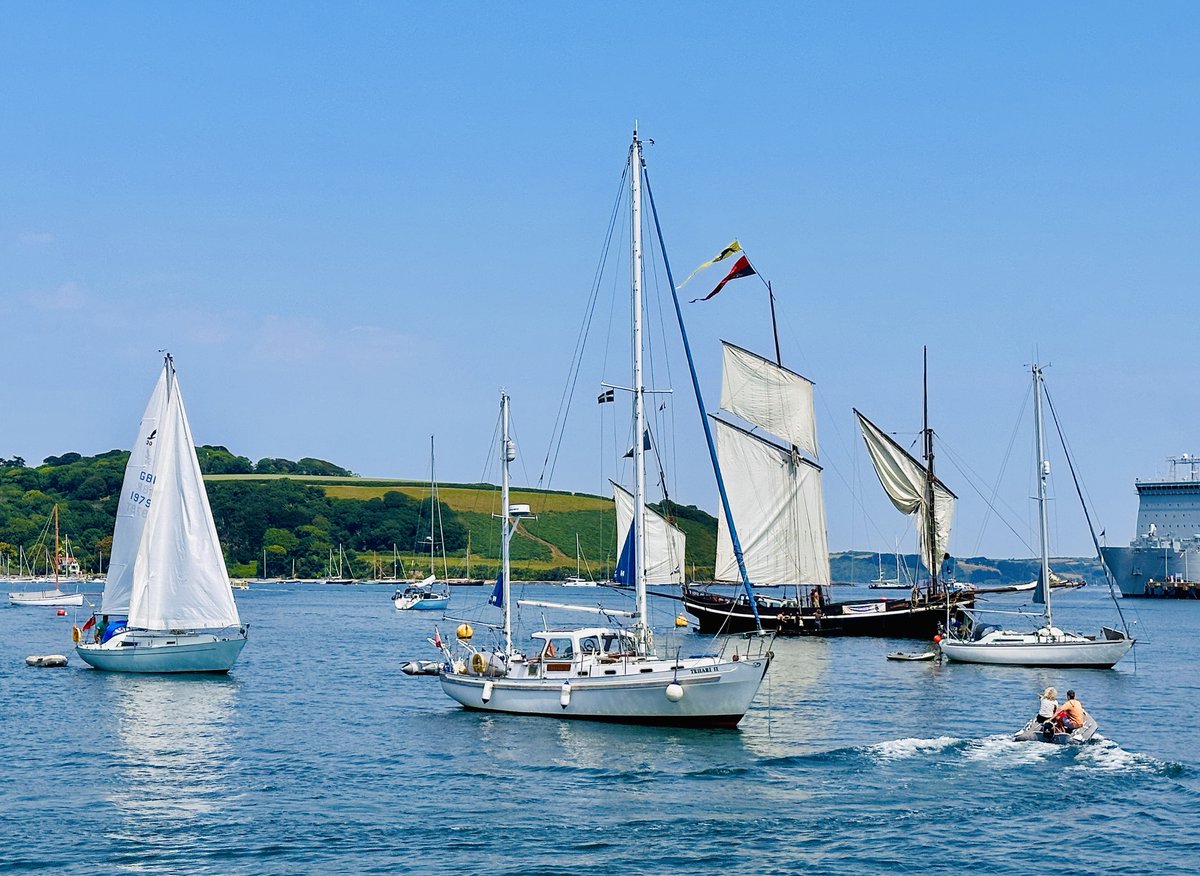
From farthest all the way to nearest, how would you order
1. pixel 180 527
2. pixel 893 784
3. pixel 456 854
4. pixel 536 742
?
pixel 180 527, pixel 536 742, pixel 893 784, pixel 456 854

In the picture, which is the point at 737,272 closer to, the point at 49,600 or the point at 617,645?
the point at 617,645

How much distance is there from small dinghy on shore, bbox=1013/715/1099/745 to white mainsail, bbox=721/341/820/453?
2403 inches

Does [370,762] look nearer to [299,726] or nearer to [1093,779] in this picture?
[299,726]

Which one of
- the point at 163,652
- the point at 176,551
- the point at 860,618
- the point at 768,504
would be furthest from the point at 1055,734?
the point at 860,618

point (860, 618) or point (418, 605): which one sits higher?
point (860, 618)

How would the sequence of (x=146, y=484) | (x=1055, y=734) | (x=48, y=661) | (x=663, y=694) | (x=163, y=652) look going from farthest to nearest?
(x=48, y=661)
(x=146, y=484)
(x=163, y=652)
(x=663, y=694)
(x=1055, y=734)

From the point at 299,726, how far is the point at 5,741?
9.45m

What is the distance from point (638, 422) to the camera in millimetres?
45062

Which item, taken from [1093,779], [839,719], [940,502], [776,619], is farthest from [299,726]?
[940,502]

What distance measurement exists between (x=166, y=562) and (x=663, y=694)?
1080 inches

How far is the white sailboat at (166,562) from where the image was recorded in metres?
59.8

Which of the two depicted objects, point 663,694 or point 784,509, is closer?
point 663,694

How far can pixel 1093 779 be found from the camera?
3600 centimetres

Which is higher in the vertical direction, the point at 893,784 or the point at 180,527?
the point at 180,527
